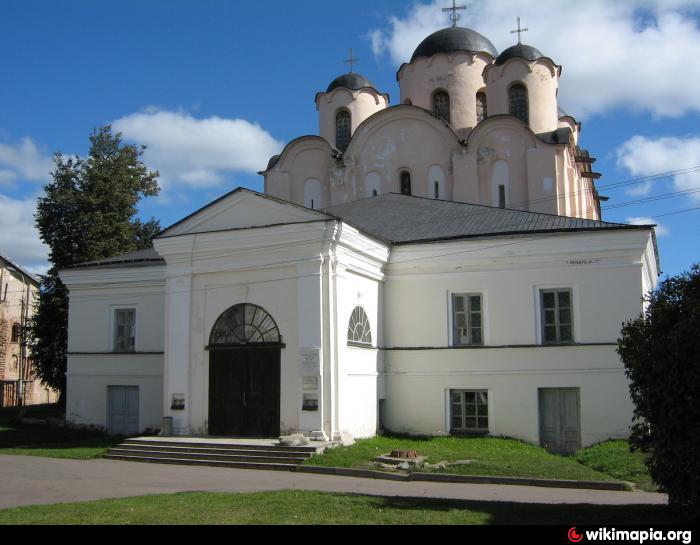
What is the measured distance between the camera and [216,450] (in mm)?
17219

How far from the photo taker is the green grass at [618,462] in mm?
14438

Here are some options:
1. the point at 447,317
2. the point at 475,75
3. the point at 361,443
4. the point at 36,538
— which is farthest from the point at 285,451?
the point at 475,75

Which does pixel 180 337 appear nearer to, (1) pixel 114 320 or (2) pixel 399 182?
(1) pixel 114 320

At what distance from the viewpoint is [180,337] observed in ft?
64.4

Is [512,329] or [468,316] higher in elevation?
[468,316]

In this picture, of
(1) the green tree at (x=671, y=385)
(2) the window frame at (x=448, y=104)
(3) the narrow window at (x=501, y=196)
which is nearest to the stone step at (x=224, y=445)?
(1) the green tree at (x=671, y=385)

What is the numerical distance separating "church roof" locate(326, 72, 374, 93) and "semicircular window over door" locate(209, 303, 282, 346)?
17775mm

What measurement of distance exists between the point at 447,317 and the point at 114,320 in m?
10.8

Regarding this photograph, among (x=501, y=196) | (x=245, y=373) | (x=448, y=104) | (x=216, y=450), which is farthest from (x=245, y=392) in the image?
(x=448, y=104)

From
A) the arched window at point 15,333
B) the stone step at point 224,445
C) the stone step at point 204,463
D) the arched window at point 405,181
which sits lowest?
the stone step at point 204,463

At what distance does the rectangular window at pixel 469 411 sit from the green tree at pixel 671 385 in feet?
33.0

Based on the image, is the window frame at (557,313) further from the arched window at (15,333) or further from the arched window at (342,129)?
the arched window at (15,333)

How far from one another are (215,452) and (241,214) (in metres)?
5.91

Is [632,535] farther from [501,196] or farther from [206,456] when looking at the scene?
[501,196]
